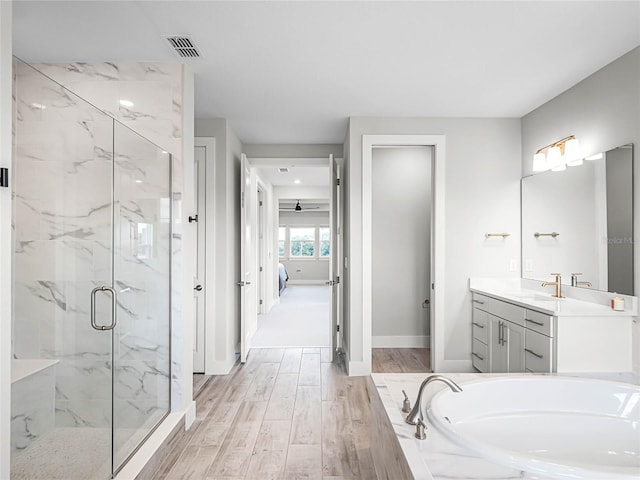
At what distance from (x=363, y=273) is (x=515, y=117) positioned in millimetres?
2109

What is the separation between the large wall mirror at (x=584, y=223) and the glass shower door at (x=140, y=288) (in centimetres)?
299

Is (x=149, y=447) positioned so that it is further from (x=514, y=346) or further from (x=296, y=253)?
(x=296, y=253)

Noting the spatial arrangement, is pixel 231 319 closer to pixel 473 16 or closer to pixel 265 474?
pixel 265 474

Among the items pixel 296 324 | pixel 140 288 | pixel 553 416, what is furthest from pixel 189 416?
pixel 296 324

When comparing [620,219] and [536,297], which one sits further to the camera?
[536,297]

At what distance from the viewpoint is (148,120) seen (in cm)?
267

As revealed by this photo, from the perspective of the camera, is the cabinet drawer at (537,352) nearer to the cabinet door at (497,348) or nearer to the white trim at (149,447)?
the cabinet door at (497,348)

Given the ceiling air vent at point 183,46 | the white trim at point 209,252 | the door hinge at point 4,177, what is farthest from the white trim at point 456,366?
the door hinge at point 4,177

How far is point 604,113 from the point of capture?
2.81m

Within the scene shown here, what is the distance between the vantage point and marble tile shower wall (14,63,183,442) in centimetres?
168

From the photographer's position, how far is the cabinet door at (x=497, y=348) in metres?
3.26

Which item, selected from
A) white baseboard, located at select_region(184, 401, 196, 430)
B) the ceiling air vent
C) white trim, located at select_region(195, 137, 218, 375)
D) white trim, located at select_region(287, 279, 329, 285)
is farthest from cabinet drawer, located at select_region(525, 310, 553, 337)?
white trim, located at select_region(287, 279, 329, 285)

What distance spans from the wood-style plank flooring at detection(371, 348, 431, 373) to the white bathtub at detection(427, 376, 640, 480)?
6.25 ft

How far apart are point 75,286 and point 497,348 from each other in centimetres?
310
